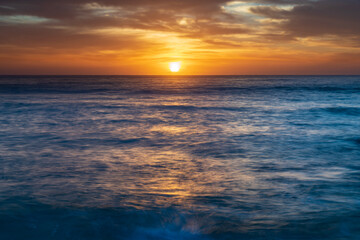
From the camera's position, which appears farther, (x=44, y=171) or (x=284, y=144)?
(x=284, y=144)

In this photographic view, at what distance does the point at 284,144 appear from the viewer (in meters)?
9.71

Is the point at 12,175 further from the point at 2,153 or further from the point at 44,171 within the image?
the point at 2,153

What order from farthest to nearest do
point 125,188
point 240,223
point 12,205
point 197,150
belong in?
point 197,150
point 125,188
point 12,205
point 240,223

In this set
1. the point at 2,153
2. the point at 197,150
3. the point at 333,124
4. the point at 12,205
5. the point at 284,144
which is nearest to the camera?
the point at 12,205

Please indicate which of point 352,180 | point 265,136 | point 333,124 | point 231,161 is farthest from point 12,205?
point 333,124

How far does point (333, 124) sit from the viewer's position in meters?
14.7

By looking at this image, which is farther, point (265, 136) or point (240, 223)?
point (265, 136)

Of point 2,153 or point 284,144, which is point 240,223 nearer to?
point 284,144

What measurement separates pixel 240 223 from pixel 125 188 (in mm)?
2292

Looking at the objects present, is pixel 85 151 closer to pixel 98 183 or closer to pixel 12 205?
pixel 98 183

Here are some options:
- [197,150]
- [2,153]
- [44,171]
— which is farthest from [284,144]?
[2,153]

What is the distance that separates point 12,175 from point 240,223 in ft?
15.7

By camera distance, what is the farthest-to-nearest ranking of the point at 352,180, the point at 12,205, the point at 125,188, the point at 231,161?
the point at 231,161 → the point at 352,180 → the point at 125,188 → the point at 12,205

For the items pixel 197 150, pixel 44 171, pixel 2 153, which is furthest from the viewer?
pixel 197 150
